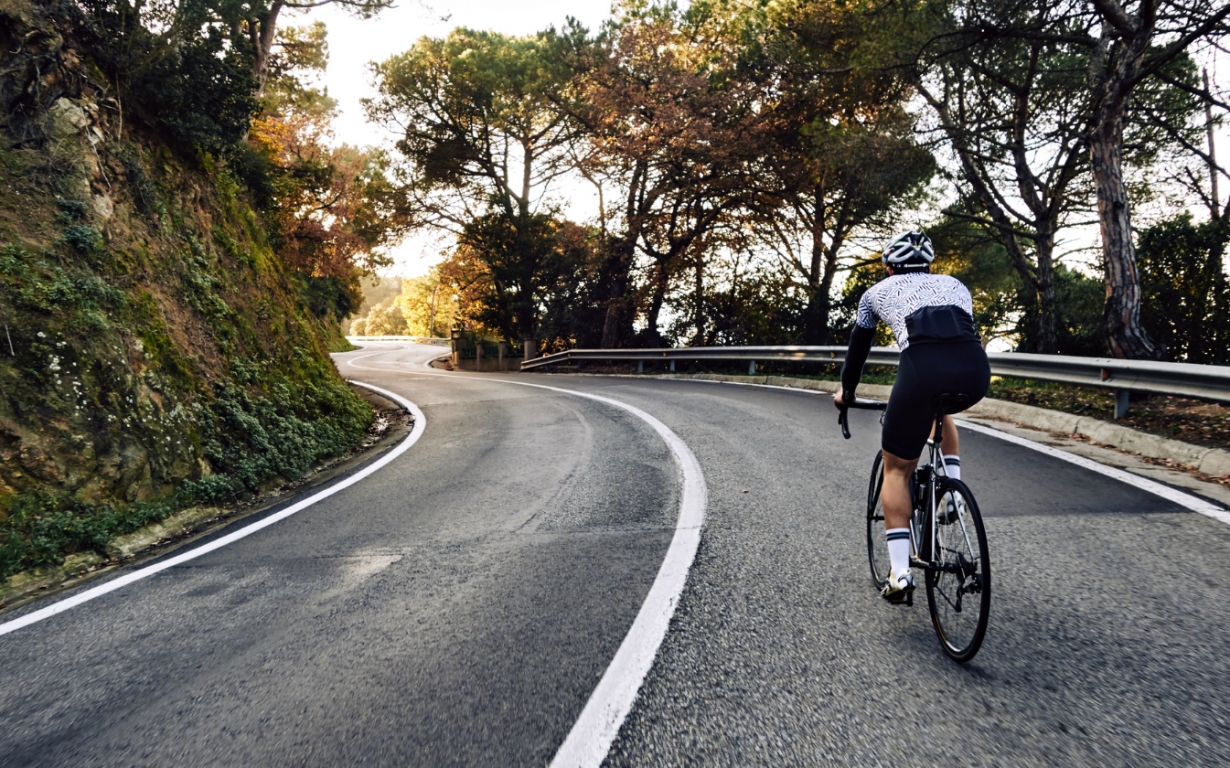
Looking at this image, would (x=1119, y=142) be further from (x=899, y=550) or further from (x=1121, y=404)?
(x=899, y=550)

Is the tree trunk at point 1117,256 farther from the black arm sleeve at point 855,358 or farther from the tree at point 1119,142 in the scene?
the black arm sleeve at point 855,358

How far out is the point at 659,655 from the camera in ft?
9.68

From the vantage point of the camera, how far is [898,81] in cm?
1773

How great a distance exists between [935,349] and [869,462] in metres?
3.95

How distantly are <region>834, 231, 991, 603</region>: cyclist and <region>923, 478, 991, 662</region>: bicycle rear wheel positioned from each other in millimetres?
160

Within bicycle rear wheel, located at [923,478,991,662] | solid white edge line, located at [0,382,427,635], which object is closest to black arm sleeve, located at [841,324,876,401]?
bicycle rear wheel, located at [923,478,991,662]

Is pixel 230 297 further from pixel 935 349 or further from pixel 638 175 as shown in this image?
pixel 638 175

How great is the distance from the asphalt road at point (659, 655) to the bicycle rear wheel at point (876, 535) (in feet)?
0.56

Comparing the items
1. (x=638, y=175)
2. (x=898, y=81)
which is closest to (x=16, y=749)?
(x=898, y=81)

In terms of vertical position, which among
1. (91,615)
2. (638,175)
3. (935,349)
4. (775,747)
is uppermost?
(638,175)

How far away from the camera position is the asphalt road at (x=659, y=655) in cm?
237

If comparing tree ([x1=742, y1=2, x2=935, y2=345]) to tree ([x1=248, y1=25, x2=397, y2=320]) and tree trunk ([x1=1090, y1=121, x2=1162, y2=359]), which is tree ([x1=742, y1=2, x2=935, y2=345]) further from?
tree ([x1=248, y1=25, x2=397, y2=320])

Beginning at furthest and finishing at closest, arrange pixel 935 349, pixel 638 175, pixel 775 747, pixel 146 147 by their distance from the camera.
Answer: pixel 638 175 → pixel 146 147 → pixel 935 349 → pixel 775 747

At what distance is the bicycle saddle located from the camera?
10.00ft
